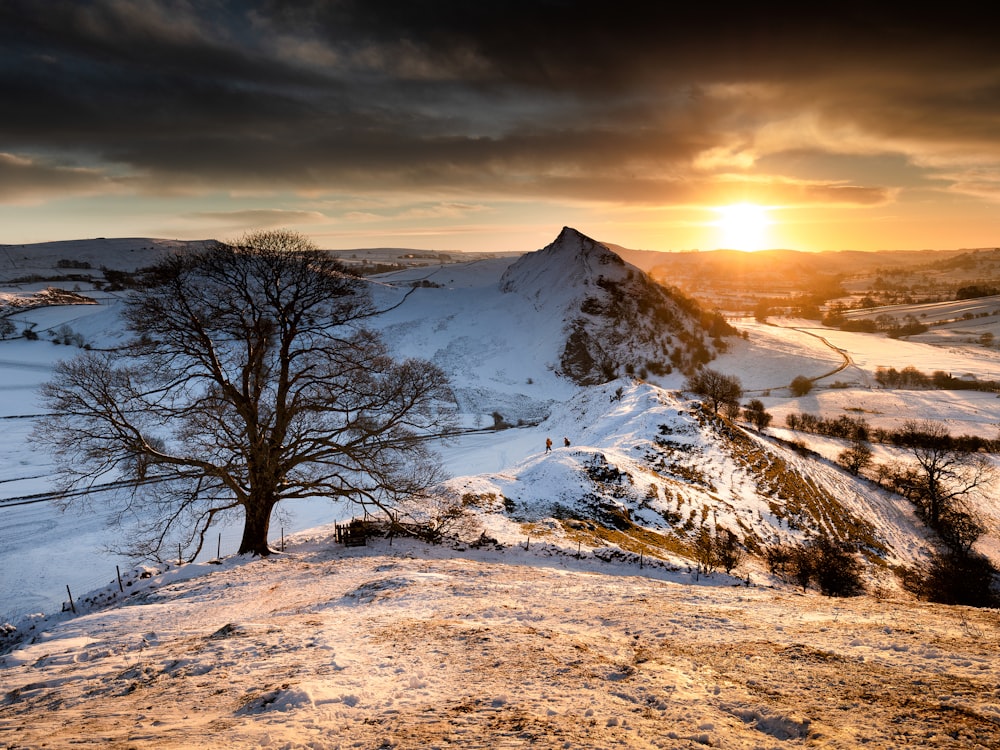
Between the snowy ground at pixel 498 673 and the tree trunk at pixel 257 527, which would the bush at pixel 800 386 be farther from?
the tree trunk at pixel 257 527

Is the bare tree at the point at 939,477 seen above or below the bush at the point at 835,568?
below

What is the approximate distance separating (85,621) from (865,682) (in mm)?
14975

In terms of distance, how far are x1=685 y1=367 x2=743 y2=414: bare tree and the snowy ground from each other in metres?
43.8

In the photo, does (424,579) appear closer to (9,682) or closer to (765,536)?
(9,682)

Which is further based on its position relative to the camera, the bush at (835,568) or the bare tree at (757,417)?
the bare tree at (757,417)

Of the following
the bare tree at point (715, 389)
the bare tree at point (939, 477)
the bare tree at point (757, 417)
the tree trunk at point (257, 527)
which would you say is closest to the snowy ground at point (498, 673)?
the tree trunk at point (257, 527)

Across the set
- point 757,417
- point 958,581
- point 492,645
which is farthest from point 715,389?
point 492,645

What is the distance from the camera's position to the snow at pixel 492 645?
18.9 ft

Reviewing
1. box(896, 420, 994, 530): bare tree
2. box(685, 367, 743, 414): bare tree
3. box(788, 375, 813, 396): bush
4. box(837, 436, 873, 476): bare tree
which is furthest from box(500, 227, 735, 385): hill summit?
box(896, 420, 994, 530): bare tree

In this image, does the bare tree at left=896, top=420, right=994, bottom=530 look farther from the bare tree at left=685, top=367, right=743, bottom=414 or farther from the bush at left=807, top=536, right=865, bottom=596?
the bare tree at left=685, top=367, right=743, bottom=414

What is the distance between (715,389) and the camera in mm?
58406

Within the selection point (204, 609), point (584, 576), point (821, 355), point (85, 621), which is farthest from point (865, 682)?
point (821, 355)

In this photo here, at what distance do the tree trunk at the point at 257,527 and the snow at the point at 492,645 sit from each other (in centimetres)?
75

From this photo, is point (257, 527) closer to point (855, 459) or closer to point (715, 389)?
point (855, 459)
